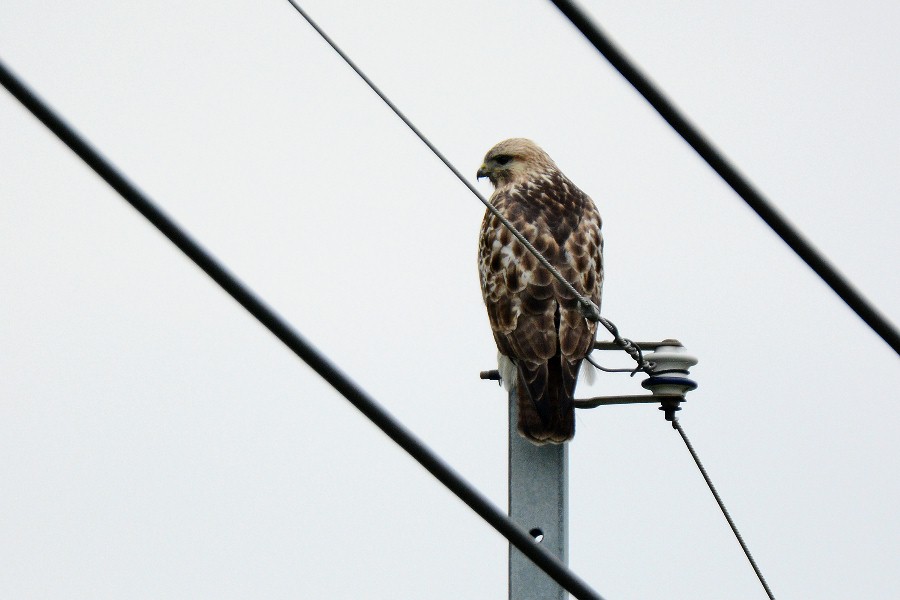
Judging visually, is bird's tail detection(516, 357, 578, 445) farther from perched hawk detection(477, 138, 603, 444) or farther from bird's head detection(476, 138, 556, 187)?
bird's head detection(476, 138, 556, 187)

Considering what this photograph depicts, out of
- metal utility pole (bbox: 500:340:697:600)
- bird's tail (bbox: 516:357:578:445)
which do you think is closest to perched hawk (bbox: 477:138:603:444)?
bird's tail (bbox: 516:357:578:445)

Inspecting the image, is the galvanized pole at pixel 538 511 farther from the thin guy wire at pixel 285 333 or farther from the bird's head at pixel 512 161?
the bird's head at pixel 512 161

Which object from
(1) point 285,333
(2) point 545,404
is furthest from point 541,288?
(1) point 285,333

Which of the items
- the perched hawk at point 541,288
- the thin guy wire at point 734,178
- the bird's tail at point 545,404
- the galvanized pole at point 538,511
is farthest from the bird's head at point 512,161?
the thin guy wire at point 734,178

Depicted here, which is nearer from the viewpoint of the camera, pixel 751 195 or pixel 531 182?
pixel 751 195

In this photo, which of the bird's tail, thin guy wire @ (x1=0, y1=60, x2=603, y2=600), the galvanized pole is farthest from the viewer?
the bird's tail

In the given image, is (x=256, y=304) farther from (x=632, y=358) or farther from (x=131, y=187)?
(x=632, y=358)

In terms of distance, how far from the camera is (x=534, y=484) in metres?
5.39

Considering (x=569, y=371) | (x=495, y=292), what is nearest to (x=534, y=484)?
(x=569, y=371)

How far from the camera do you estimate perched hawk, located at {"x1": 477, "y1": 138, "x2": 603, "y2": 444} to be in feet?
21.8

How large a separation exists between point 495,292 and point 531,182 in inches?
55.5

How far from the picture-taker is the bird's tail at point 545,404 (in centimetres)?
568

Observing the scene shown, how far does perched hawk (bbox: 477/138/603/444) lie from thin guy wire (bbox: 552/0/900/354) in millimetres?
2660

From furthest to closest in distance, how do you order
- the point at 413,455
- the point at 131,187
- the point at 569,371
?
the point at 569,371 → the point at 413,455 → the point at 131,187
